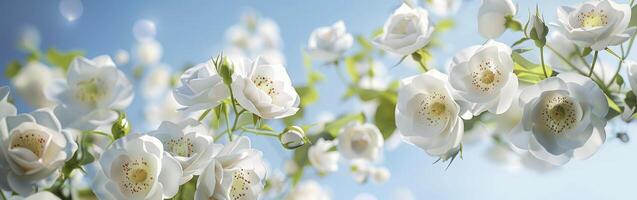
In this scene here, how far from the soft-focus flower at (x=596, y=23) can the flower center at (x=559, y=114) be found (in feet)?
0.17

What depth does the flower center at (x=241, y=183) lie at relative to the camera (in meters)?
0.55

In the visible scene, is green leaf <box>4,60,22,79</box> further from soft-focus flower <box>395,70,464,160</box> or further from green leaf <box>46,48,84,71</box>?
soft-focus flower <box>395,70,464,160</box>

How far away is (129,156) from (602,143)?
366mm

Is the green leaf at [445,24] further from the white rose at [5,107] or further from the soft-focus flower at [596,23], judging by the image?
the white rose at [5,107]

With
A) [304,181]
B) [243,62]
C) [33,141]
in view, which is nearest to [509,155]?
[304,181]

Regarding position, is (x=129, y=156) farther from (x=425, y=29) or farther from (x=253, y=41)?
(x=253, y=41)

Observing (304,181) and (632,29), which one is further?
(304,181)

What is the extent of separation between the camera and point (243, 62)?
569 millimetres

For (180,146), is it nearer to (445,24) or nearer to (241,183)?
(241,183)

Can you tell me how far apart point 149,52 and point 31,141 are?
1.01 m

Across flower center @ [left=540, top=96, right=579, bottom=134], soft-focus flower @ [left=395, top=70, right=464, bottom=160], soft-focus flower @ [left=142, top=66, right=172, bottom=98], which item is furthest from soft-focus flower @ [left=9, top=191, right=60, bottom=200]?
soft-focus flower @ [left=142, top=66, right=172, bottom=98]

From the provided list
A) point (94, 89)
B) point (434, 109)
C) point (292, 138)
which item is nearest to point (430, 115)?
point (434, 109)

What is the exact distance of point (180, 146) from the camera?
560mm

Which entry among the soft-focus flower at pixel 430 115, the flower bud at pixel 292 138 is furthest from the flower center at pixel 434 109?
the flower bud at pixel 292 138
